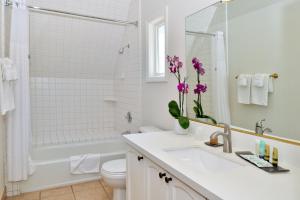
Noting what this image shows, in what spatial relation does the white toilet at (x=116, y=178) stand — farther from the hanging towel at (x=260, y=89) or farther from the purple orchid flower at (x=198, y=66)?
the hanging towel at (x=260, y=89)

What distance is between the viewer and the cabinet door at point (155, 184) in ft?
4.05

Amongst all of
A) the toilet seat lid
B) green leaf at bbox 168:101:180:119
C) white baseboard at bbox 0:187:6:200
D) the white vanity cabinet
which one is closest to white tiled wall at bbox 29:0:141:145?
the toilet seat lid

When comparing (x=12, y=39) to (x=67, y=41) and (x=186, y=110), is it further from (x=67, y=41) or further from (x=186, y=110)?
(x=186, y=110)

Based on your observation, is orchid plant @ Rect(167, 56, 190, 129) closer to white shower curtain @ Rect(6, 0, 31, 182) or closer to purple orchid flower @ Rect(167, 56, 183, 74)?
purple orchid flower @ Rect(167, 56, 183, 74)

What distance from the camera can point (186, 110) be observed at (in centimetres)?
203

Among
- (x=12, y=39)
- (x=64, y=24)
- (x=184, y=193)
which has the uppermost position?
(x=64, y=24)

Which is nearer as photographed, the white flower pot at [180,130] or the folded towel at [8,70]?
the white flower pot at [180,130]

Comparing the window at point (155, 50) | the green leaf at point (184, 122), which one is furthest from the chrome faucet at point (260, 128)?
the window at point (155, 50)

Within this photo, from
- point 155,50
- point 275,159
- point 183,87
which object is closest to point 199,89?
point 183,87

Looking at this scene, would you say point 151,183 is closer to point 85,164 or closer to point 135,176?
point 135,176

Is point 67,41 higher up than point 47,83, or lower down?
higher up

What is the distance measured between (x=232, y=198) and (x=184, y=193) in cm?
32

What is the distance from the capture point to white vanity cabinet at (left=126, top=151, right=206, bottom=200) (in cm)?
108

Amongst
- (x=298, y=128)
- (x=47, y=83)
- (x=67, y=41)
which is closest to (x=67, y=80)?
(x=47, y=83)
